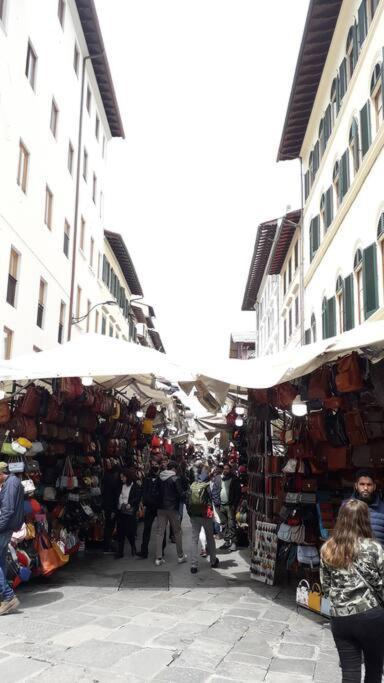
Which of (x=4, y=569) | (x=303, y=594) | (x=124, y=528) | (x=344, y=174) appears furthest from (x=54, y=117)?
(x=303, y=594)

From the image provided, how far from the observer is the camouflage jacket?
3.93 m

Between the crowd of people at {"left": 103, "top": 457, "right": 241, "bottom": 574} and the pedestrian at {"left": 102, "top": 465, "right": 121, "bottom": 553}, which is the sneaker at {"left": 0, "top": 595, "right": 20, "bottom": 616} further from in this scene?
the pedestrian at {"left": 102, "top": 465, "right": 121, "bottom": 553}

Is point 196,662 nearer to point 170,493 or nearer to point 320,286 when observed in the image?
point 170,493

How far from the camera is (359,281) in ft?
50.1

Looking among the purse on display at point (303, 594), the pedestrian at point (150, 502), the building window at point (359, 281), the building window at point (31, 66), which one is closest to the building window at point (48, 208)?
the building window at point (31, 66)

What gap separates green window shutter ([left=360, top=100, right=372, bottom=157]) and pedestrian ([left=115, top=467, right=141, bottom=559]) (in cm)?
911

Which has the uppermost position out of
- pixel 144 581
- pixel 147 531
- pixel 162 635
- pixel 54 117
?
pixel 54 117

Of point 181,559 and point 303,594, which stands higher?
point 303,594

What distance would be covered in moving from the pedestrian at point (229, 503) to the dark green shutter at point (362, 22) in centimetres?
1070

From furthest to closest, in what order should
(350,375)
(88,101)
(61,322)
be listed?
(88,101) → (61,322) → (350,375)

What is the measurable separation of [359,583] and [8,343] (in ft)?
49.0

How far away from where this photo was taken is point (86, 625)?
6578mm

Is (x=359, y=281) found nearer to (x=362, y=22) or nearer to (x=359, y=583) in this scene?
(x=362, y=22)

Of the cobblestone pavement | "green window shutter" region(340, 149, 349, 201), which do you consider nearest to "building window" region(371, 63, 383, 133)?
"green window shutter" region(340, 149, 349, 201)
